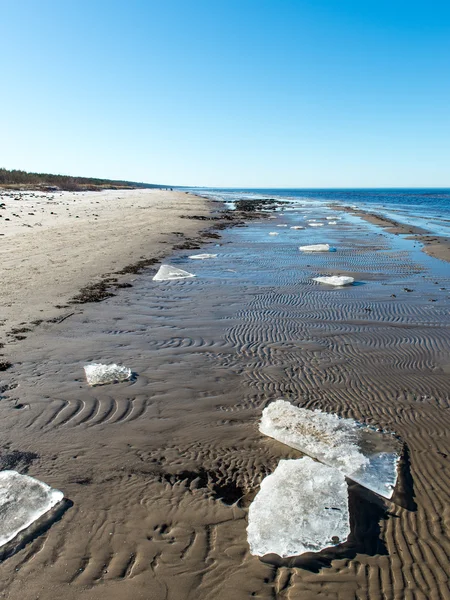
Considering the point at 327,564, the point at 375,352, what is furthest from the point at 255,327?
the point at 327,564

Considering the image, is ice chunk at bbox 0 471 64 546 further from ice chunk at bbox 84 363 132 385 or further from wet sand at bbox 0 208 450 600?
Result: ice chunk at bbox 84 363 132 385

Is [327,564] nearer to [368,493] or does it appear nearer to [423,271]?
[368,493]

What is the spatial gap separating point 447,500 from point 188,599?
8.10 ft

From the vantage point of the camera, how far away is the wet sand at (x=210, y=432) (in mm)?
3043

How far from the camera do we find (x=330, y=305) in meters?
9.84

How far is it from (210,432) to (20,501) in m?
1.99

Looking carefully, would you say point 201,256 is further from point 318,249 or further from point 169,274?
point 318,249

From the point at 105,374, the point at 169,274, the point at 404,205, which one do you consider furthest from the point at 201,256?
the point at 404,205

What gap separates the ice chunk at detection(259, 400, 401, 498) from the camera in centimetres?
411

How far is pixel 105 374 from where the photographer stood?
5957mm

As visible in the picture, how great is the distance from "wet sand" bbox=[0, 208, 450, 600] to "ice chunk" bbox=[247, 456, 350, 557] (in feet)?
0.30

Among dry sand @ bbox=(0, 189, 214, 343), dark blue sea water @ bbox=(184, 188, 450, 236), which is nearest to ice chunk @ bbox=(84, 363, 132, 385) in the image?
dry sand @ bbox=(0, 189, 214, 343)

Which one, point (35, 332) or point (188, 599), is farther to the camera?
point (35, 332)

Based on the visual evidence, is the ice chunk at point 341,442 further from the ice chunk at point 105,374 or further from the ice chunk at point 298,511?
the ice chunk at point 105,374
